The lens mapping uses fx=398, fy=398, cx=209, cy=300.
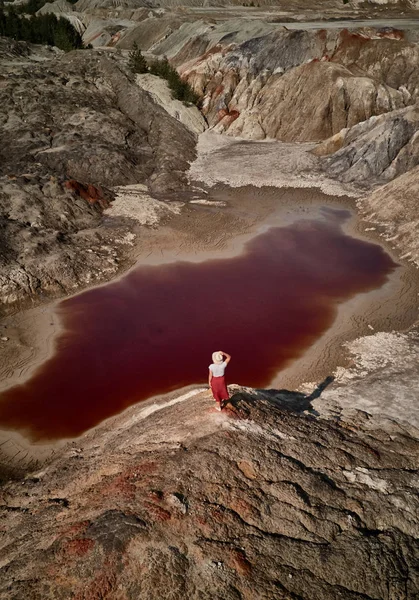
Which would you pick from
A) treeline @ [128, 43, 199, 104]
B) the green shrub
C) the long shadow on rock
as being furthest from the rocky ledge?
treeline @ [128, 43, 199, 104]

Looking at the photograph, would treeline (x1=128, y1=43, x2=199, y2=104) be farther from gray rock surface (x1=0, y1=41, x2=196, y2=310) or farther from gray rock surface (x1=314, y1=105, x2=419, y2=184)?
gray rock surface (x1=314, y1=105, x2=419, y2=184)

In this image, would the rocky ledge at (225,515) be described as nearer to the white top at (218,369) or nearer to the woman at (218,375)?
the woman at (218,375)

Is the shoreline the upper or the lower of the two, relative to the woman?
lower

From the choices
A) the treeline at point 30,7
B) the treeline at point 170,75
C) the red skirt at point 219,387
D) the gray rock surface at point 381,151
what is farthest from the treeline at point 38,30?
the red skirt at point 219,387

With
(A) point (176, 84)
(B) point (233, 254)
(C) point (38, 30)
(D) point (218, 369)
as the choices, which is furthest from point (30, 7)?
(D) point (218, 369)

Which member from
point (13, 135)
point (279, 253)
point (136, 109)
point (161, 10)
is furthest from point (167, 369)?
point (161, 10)

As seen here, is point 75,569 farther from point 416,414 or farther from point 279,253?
point 279,253
